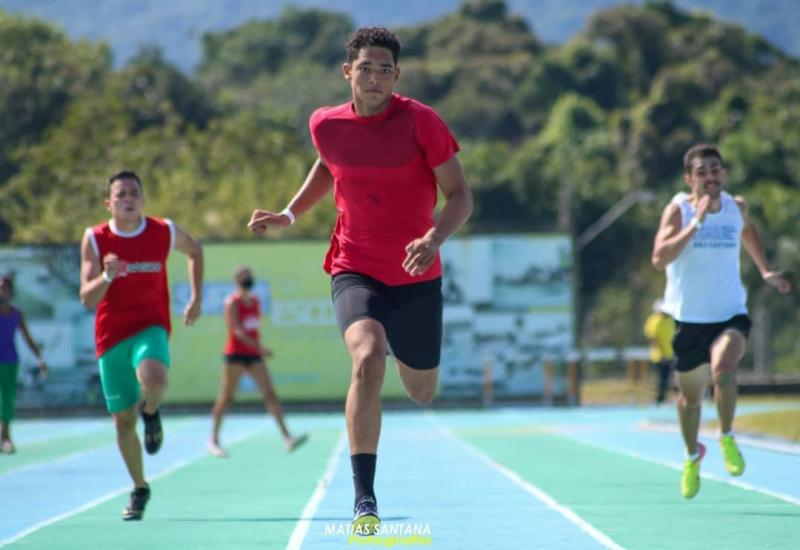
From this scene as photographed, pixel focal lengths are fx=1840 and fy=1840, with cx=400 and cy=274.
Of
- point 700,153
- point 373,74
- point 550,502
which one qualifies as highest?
point 373,74

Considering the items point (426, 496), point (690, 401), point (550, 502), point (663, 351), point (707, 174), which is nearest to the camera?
point (707, 174)

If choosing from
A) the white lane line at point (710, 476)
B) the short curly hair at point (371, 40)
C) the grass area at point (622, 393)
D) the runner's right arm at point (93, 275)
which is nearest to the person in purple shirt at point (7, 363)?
the white lane line at point (710, 476)

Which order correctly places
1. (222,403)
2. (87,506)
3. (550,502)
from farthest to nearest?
(222,403)
(87,506)
(550,502)

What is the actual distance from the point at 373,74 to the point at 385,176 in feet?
1.72

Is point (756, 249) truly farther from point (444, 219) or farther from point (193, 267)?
point (444, 219)

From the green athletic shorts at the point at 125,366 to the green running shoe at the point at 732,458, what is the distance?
389 centimetres

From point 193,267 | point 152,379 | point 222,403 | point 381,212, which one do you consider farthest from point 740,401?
point 381,212

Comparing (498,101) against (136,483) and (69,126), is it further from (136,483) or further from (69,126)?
(136,483)

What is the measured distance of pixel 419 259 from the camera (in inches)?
348

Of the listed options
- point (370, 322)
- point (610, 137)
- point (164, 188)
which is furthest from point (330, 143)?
point (610, 137)

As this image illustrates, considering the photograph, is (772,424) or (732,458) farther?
(772,424)

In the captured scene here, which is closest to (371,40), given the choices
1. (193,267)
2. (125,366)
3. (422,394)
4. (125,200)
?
(422,394)

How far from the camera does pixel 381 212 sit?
31.1ft

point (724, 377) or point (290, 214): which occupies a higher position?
point (290, 214)
